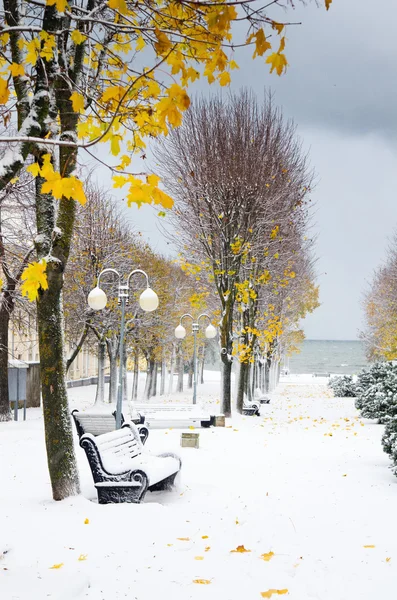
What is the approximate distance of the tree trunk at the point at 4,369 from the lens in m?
17.0

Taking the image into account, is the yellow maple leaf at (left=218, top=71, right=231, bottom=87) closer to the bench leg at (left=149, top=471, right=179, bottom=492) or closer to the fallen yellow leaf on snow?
the fallen yellow leaf on snow

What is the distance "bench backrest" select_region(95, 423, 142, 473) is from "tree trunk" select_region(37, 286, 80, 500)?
41cm

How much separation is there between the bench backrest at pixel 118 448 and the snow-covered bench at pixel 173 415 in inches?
331

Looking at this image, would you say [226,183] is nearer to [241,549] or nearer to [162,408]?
[162,408]

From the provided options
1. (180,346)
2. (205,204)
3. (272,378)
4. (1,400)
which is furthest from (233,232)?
(272,378)

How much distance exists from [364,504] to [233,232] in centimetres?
1280

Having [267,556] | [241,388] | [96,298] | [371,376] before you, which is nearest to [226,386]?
[241,388]

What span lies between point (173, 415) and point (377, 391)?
18.5 ft

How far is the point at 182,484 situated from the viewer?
27.2 feet

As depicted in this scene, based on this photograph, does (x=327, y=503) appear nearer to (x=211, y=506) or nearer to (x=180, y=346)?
(x=211, y=506)

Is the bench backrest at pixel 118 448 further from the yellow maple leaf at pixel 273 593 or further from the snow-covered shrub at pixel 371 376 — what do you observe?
the snow-covered shrub at pixel 371 376

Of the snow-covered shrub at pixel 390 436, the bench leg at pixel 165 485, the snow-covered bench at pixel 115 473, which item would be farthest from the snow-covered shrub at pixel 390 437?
the snow-covered bench at pixel 115 473

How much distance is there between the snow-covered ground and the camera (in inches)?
178

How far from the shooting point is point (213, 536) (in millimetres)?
5844
